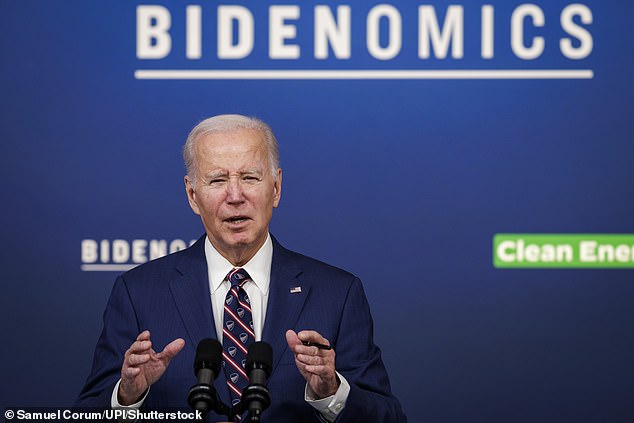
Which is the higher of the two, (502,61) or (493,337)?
(502,61)

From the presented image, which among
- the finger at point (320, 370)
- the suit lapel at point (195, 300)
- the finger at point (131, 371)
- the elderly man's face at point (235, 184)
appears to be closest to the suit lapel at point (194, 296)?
the suit lapel at point (195, 300)

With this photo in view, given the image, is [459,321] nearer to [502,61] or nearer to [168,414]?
[502,61]

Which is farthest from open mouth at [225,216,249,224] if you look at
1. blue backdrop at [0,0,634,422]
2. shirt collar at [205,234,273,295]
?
blue backdrop at [0,0,634,422]

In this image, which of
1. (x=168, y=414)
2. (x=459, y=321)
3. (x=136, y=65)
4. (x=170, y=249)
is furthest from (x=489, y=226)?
(x=168, y=414)

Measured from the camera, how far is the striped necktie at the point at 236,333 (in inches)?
98.9

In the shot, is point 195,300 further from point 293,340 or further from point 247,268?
point 293,340

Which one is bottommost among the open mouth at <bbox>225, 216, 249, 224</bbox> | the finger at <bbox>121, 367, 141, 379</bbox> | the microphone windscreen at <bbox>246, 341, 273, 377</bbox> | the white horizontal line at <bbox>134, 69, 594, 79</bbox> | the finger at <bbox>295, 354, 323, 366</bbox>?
the finger at <bbox>121, 367, 141, 379</bbox>

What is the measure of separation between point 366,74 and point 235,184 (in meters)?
1.36

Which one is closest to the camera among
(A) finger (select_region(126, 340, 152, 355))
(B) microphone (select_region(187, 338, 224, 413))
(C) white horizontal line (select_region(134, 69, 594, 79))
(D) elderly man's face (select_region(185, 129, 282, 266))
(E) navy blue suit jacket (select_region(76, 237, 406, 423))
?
(B) microphone (select_region(187, 338, 224, 413))

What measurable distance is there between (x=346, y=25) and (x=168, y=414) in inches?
77.7

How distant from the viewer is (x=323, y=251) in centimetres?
380

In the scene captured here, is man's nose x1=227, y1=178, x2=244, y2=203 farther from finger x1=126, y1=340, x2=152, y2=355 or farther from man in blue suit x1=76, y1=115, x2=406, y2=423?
finger x1=126, y1=340, x2=152, y2=355

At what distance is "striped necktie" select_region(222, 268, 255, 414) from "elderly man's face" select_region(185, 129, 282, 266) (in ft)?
0.35

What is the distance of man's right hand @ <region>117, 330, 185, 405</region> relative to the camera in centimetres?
209
